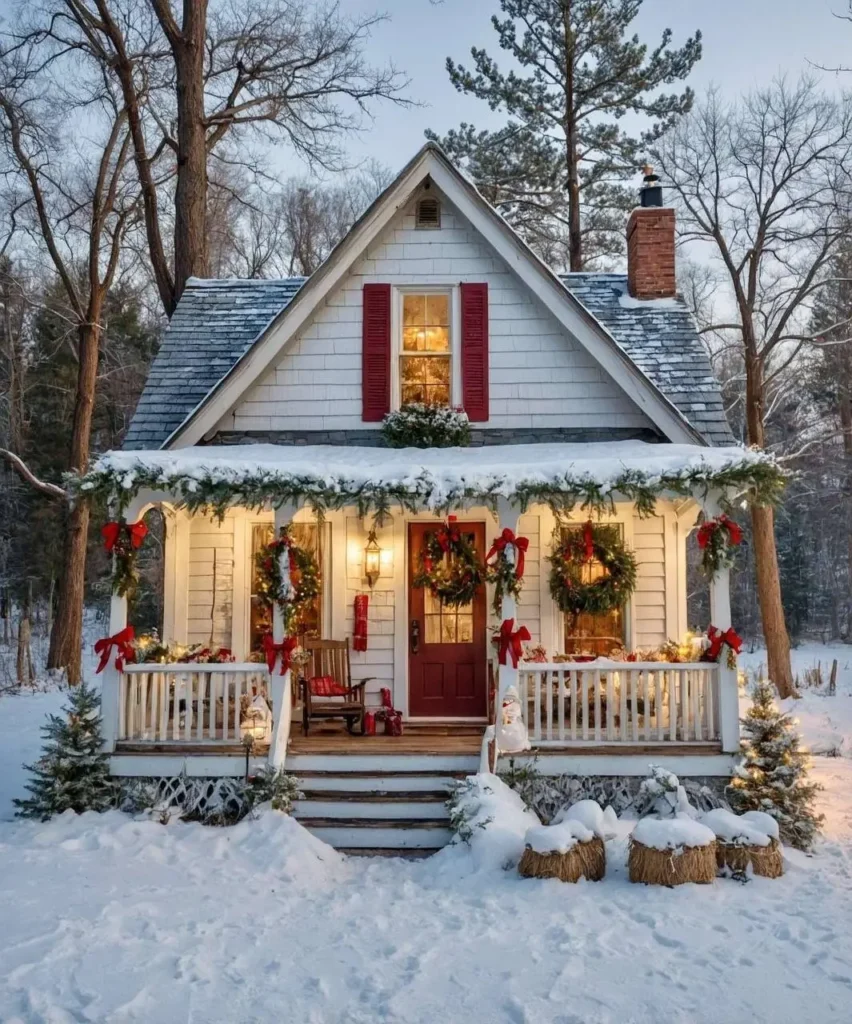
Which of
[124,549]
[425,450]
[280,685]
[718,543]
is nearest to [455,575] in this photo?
[425,450]

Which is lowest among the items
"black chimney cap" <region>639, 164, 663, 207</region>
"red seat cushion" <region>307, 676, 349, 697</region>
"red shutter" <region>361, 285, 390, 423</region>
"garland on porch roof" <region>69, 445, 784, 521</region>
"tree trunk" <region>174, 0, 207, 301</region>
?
"red seat cushion" <region>307, 676, 349, 697</region>

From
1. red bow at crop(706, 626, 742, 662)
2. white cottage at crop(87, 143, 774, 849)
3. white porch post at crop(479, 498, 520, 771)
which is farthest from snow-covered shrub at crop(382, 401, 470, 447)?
red bow at crop(706, 626, 742, 662)

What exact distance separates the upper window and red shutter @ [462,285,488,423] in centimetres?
25

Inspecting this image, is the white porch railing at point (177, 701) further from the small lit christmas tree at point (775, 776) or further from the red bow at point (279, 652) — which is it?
the small lit christmas tree at point (775, 776)

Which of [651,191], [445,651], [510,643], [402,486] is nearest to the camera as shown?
[402,486]

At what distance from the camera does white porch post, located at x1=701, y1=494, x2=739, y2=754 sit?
26.4 ft

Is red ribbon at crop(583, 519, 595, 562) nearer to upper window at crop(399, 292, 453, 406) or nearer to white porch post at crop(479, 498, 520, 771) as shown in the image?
white porch post at crop(479, 498, 520, 771)

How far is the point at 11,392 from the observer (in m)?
20.6

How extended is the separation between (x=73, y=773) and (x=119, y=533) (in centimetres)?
221

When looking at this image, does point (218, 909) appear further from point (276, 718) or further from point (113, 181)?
point (113, 181)

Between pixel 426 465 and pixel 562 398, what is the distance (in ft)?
7.97

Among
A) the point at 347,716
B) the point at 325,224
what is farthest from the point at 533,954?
the point at 325,224

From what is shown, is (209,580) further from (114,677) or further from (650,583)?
(650,583)

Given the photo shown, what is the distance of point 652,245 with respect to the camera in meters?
11.4
